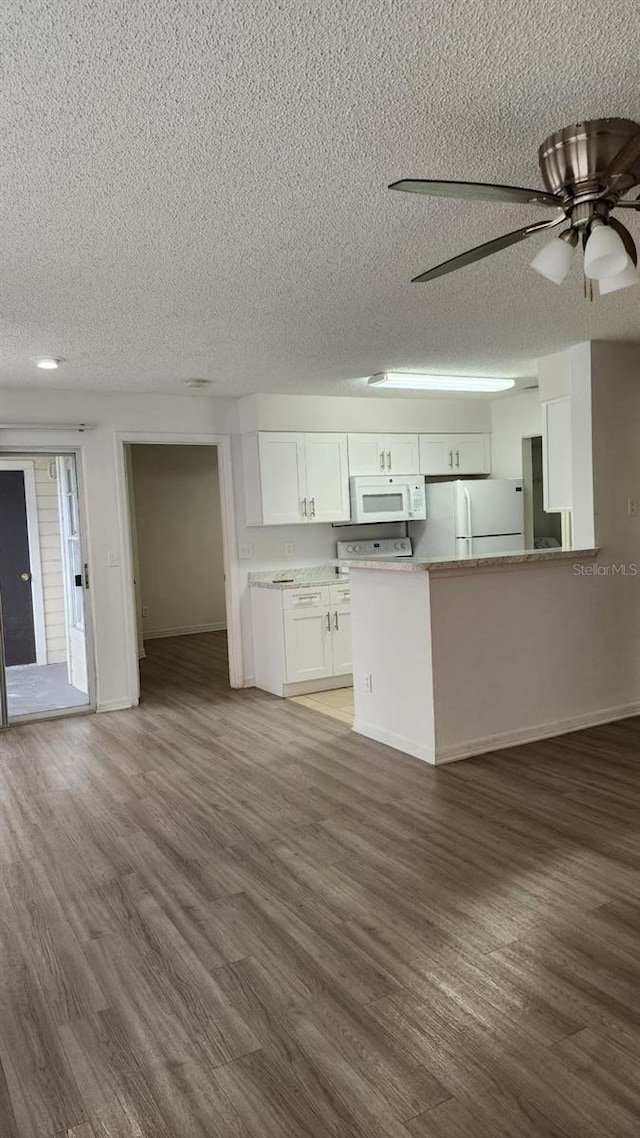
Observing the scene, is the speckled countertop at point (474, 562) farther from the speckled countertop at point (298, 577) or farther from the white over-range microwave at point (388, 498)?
the white over-range microwave at point (388, 498)

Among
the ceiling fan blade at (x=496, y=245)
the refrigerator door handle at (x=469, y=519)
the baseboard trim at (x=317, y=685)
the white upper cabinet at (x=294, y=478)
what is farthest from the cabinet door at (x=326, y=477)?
the ceiling fan blade at (x=496, y=245)

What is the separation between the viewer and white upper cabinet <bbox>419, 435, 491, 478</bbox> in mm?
6758

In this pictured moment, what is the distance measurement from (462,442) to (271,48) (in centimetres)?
554

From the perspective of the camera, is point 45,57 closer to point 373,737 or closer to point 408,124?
point 408,124

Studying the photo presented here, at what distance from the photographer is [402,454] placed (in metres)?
6.62

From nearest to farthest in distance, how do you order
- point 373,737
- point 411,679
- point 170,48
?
point 170,48
point 411,679
point 373,737

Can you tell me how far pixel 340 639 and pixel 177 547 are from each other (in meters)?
3.73

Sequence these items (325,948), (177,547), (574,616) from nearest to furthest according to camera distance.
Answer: (325,948), (574,616), (177,547)

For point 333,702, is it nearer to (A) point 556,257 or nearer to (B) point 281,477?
(B) point 281,477

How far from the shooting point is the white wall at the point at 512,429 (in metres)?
6.62

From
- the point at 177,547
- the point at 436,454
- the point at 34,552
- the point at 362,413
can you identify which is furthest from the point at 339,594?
the point at 177,547

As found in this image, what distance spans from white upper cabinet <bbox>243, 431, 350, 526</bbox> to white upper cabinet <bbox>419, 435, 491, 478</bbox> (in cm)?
87

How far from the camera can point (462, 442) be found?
22.8ft

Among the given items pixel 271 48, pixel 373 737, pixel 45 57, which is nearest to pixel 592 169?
pixel 271 48
